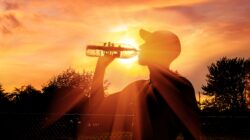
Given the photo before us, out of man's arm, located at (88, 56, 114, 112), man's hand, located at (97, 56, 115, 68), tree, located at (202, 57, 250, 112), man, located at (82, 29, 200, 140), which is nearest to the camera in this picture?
man, located at (82, 29, 200, 140)

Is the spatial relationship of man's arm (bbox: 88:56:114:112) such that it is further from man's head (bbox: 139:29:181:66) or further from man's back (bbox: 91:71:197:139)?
man's head (bbox: 139:29:181:66)

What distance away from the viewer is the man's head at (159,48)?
3277 mm

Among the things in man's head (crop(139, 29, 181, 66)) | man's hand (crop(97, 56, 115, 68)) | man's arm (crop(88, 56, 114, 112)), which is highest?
man's head (crop(139, 29, 181, 66))

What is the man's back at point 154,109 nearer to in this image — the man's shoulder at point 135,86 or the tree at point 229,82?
the man's shoulder at point 135,86

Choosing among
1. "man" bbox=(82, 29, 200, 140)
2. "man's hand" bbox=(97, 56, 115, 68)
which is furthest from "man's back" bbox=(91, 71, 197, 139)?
"man's hand" bbox=(97, 56, 115, 68)

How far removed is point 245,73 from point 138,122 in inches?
3589

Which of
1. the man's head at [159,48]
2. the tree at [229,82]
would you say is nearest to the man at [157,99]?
the man's head at [159,48]

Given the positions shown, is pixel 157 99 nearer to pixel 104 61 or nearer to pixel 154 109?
pixel 154 109

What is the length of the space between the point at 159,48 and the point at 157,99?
15.8 inches

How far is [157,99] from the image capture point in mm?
3268

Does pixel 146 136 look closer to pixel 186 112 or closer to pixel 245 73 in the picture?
pixel 186 112

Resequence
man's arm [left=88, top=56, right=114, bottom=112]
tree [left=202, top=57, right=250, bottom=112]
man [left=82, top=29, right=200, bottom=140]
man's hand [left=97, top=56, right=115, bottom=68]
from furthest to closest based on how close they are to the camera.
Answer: tree [left=202, top=57, right=250, bottom=112] < man's hand [left=97, top=56, right=115, bottom=68] < man's arm [left=88, top=56, right=114, bottom=112] < man [left=82, top=29, right=200, bottom=140]

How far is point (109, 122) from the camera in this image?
12.5ft

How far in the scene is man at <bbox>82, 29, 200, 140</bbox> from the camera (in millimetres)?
3184
